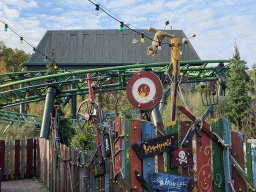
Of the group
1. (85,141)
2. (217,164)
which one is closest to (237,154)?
(217,164)

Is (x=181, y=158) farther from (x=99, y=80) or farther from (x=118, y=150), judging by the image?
(x=99, y=80)

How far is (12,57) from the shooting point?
Answer: 41.3m

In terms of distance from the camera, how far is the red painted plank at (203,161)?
9.96ft

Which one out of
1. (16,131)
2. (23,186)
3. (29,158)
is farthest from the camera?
(16,131)

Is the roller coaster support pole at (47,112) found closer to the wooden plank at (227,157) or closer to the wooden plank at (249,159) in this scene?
the wooden plank at (227,157)

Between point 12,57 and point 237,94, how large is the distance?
116 feet

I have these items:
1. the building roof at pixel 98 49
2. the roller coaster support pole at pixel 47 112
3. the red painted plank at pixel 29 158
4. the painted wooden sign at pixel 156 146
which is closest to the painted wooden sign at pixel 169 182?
the painted wooden sign at pixel 156 146

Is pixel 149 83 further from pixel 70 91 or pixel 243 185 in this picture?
pixel 70 91

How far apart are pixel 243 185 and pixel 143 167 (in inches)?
41.0

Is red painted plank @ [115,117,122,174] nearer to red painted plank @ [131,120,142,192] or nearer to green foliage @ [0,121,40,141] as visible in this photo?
red painted plank @ [131,120,142,192]

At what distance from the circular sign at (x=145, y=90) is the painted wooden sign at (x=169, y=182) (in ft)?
2.94

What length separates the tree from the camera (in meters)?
13.7

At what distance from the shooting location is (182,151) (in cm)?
306

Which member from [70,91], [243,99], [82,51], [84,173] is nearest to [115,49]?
[82,51]
